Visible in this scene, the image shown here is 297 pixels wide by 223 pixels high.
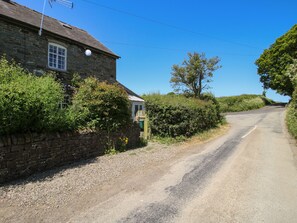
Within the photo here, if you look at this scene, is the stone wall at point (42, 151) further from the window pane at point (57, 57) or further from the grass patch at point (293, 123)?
the grass patch at point (293, 123)

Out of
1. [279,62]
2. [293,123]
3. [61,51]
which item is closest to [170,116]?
[293,123]

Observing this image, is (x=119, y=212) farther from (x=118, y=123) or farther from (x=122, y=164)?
(x=118, y=123)

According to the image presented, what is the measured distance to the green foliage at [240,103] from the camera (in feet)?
118

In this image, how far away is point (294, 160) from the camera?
843cm

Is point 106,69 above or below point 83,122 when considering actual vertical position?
above

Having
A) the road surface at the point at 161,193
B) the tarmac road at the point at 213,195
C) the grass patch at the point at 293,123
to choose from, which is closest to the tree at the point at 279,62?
the grass patch at the point at 293,123

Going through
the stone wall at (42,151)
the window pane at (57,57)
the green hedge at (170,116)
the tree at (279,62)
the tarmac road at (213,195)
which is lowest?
the tarmac road at (213,195)

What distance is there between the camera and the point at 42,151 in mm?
6508

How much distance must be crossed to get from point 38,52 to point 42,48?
385mm

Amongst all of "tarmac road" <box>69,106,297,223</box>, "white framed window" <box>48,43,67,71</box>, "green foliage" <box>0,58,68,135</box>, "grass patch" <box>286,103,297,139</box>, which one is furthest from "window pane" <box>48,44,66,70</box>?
"grass patch" <box>286,103,297,139</box>

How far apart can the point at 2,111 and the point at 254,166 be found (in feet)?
25.8

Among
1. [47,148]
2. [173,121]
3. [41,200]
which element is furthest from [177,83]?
[41,200]

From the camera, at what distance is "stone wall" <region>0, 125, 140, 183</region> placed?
560 cm

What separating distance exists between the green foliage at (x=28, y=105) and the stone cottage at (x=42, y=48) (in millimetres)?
5328
